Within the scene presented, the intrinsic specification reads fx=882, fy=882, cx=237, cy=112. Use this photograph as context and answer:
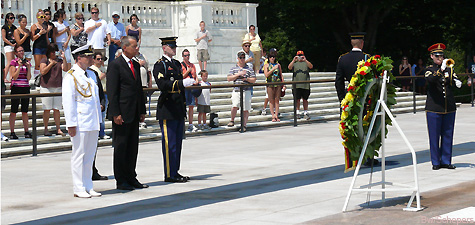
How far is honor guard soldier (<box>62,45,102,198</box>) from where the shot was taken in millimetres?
10758

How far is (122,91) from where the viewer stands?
11.4m

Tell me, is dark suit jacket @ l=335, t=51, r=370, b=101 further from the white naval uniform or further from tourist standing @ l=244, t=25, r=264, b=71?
tourist standing @ l=244, t=25, r=264, b=71

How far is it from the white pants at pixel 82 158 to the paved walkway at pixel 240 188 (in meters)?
0.27

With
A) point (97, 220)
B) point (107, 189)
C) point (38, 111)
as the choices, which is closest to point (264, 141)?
point (38, 111)

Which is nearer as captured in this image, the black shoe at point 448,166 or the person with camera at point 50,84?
the black shoe at point 448,166

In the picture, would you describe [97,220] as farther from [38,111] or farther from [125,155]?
[38,111]

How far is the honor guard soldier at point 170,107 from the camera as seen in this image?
39.5 feet

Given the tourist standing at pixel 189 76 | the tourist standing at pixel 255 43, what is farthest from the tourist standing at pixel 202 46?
A: the tourist standing at pixel 189 76

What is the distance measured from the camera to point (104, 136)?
1795 centimetres

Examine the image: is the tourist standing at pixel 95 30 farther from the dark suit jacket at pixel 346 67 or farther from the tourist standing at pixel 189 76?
the dark suit jacket at pixel 346 67

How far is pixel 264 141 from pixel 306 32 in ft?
92.6

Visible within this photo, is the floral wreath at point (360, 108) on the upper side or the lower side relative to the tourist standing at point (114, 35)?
lower

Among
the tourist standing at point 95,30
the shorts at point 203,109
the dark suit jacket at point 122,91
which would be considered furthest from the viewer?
the tourist standing at point 95,30

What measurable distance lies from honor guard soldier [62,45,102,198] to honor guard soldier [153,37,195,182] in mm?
1259
